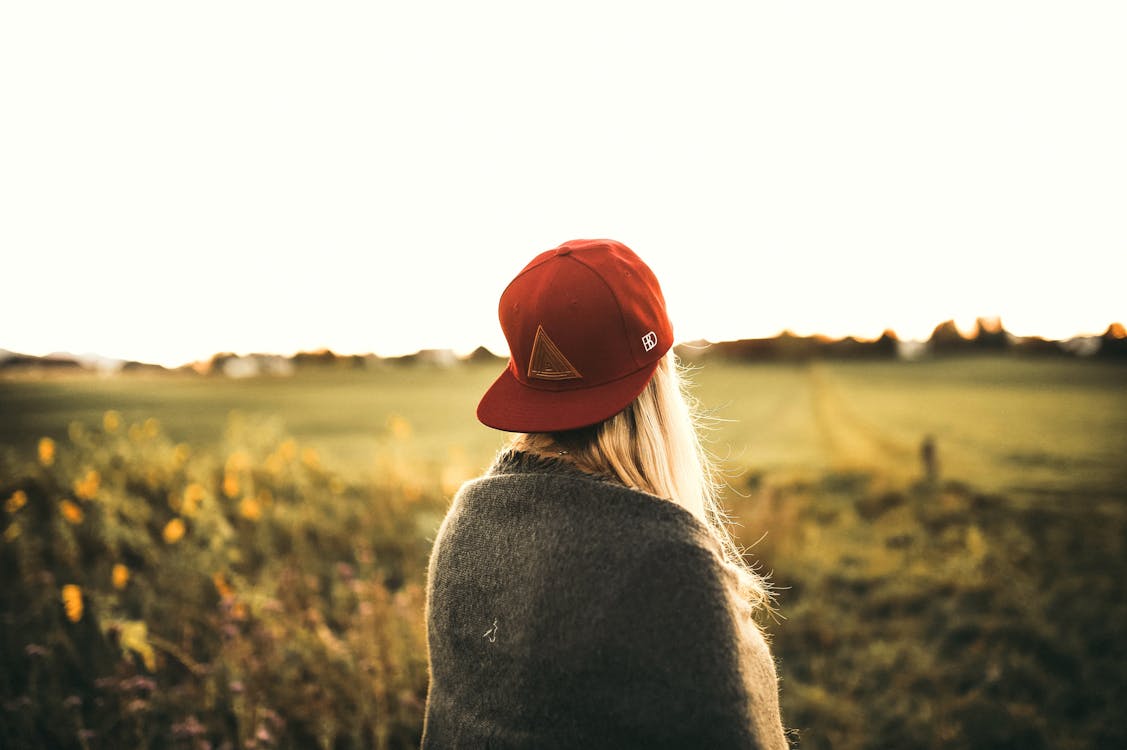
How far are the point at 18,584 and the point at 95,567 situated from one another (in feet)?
1.80

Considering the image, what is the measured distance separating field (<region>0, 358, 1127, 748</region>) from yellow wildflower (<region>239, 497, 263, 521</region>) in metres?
0.03

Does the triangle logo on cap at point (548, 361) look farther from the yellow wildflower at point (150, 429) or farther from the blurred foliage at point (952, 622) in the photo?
the yellow wildflower at point (150, 429)

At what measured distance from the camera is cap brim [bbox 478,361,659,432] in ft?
4.38

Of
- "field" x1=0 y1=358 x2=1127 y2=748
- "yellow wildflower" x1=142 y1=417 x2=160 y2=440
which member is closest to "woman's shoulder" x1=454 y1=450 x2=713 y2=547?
"field" x1=0 y1=358 x2=1127 y2=748

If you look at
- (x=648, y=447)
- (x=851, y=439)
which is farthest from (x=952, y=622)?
(x=851, y=439)

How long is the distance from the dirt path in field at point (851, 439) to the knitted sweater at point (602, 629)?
27.4 feet

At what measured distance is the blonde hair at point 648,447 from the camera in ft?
4.54

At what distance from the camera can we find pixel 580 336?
133 centimetres

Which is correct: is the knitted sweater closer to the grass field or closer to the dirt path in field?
the grass field

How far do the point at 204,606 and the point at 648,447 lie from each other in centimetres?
360

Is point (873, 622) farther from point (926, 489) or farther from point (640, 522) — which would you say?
point (640, 522)

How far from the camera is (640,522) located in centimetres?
117

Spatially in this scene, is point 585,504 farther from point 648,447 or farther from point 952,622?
point 952,622

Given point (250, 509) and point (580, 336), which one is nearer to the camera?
point (580, 336)
